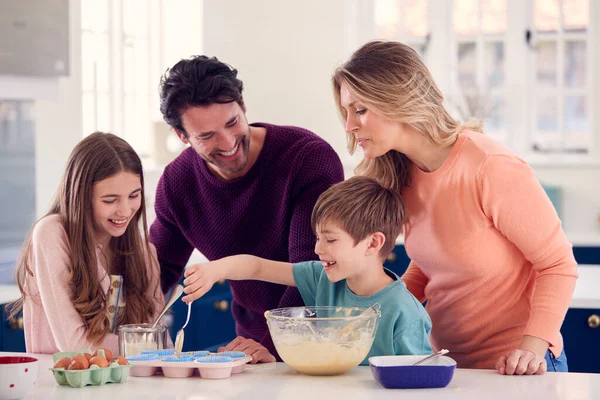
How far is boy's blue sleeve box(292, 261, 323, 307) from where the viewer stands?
1938mm

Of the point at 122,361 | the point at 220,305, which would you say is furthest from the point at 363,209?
the point at 220,305

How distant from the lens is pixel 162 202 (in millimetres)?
2322

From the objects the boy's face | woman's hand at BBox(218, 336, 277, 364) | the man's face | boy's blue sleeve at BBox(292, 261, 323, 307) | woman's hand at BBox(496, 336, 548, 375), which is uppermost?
the man's face

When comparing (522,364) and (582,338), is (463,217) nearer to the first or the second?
(522,364)

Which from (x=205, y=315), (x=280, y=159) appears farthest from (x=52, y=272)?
(x=205, y=315)

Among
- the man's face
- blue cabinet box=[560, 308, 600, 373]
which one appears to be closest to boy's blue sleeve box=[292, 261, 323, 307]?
the man's face

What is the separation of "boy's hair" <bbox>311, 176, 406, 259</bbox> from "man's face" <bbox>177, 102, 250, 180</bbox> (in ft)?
1.14

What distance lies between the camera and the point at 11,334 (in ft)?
9.29

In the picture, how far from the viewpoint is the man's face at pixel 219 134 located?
6.70ft

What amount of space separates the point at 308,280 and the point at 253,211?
0.34 m

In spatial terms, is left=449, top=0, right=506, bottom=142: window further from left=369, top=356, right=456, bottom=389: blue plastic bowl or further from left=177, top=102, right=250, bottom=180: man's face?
left=369, top=356, right=456, bottom=389: blue plastic bowl

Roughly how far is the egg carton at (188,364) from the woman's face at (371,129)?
52 centimetres

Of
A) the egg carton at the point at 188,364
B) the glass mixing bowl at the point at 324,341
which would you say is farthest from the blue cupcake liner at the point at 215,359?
the glass mixing bowl at the point at 324,341

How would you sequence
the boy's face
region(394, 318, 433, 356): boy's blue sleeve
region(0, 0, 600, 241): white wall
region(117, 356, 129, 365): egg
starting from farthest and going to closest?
region(0, 0, 600, 241): white wall
the boy's face
region(394, 318, 433, 356): boy's blue sleeve
region(117, 356, 129, 365): egg
